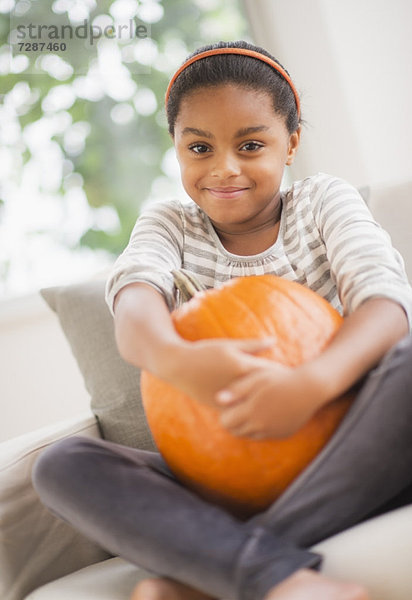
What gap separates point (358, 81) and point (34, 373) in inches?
59.6

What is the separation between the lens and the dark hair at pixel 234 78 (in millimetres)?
1190

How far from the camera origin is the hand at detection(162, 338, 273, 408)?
0.78 meters

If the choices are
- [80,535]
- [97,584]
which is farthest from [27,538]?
[97,584]

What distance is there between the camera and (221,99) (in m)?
1.16

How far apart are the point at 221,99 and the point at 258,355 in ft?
1.85

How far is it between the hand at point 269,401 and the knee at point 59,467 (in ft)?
0.75

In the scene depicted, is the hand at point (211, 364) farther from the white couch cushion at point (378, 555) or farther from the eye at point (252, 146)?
the eye at point (252, 146)

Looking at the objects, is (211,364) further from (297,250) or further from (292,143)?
(292,143)

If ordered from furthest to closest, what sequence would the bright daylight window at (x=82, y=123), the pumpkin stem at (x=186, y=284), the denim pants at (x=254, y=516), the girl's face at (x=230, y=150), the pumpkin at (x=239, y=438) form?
the bright daylight window at (x=82, y=123) → the girl's face at (x=230, y=150) → the pumpkin stem at (x=186, y=284) → the pumpkin at (x=239, y=438) → the denim pants at (x=254, y=516)

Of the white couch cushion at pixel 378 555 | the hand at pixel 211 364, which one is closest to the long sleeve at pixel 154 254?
the hand at pixel 211 364

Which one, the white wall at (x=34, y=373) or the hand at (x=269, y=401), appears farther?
the white wall at (x=34, y=373)

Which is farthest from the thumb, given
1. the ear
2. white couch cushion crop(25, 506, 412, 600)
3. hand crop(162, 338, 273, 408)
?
the ear

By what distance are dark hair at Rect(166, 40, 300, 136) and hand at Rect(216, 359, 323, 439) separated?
2.15 feet

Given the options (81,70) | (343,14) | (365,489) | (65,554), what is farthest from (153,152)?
(365,489)
